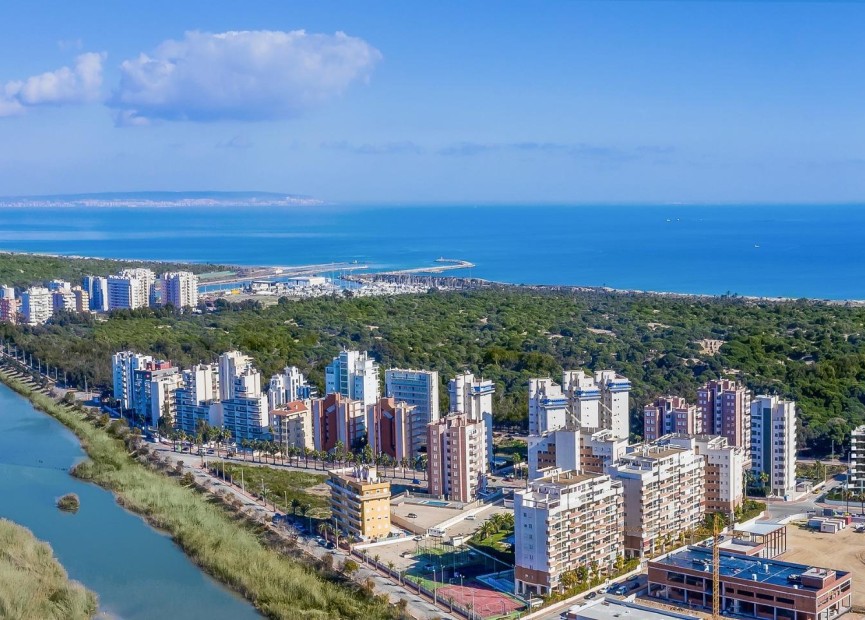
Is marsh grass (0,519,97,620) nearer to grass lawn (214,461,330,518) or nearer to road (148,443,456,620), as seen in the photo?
road (148,443,456,620)

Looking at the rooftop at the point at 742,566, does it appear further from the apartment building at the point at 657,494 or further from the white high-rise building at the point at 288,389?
the white high-rise building at the point at 288,389

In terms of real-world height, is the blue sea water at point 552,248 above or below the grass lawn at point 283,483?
above

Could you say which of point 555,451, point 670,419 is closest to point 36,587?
point 555,451

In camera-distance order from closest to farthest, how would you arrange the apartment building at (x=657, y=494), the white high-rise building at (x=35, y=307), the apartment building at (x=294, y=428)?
the apartment building at (x=657, y=494) → the apartment building at (x=294, y=428) → the white high-rise building at (x=35, y=307)

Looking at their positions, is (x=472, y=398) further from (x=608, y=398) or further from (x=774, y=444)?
(x=774, y=444)

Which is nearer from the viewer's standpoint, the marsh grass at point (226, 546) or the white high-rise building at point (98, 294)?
the marsh grass at point (226, 546)

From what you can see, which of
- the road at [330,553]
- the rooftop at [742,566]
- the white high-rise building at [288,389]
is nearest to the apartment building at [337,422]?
the road at [330,553]

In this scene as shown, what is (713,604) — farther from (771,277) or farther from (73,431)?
(771,277)
